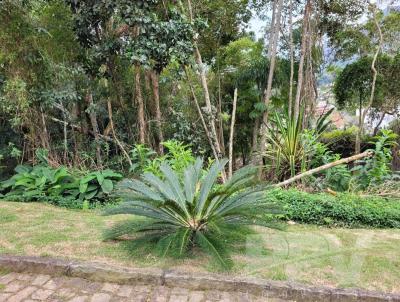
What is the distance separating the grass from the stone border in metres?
0.11

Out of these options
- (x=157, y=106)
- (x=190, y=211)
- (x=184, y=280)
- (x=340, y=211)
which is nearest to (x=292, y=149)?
(x=340, y=211)

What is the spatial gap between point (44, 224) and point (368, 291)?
3.18m

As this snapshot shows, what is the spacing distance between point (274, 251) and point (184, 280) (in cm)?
94

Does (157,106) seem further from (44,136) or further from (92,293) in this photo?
(92,293)

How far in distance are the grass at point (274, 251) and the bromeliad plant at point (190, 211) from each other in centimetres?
17

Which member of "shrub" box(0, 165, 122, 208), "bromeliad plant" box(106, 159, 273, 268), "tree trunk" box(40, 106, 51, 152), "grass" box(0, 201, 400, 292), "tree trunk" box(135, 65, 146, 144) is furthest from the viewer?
"tree trunk" box(135, 65, 146, 144)

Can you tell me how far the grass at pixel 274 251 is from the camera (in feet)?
8.63

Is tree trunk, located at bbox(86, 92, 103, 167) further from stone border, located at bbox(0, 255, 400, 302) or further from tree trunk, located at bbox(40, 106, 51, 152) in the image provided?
stone border, located at bbox(0, 255, 400, 302)

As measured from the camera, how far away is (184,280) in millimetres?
2523

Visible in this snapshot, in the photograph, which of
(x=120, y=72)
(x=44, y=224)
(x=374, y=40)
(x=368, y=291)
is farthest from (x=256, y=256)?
(x=374, y=40)

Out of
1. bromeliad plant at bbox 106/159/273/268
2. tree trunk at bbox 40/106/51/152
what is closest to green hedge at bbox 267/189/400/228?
bromeliad plant at bbox 106/159/273/268

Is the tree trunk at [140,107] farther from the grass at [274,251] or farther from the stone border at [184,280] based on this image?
the stone border at [184,280]

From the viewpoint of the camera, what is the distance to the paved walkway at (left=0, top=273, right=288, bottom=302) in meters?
2.38

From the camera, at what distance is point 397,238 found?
3.60 meters
